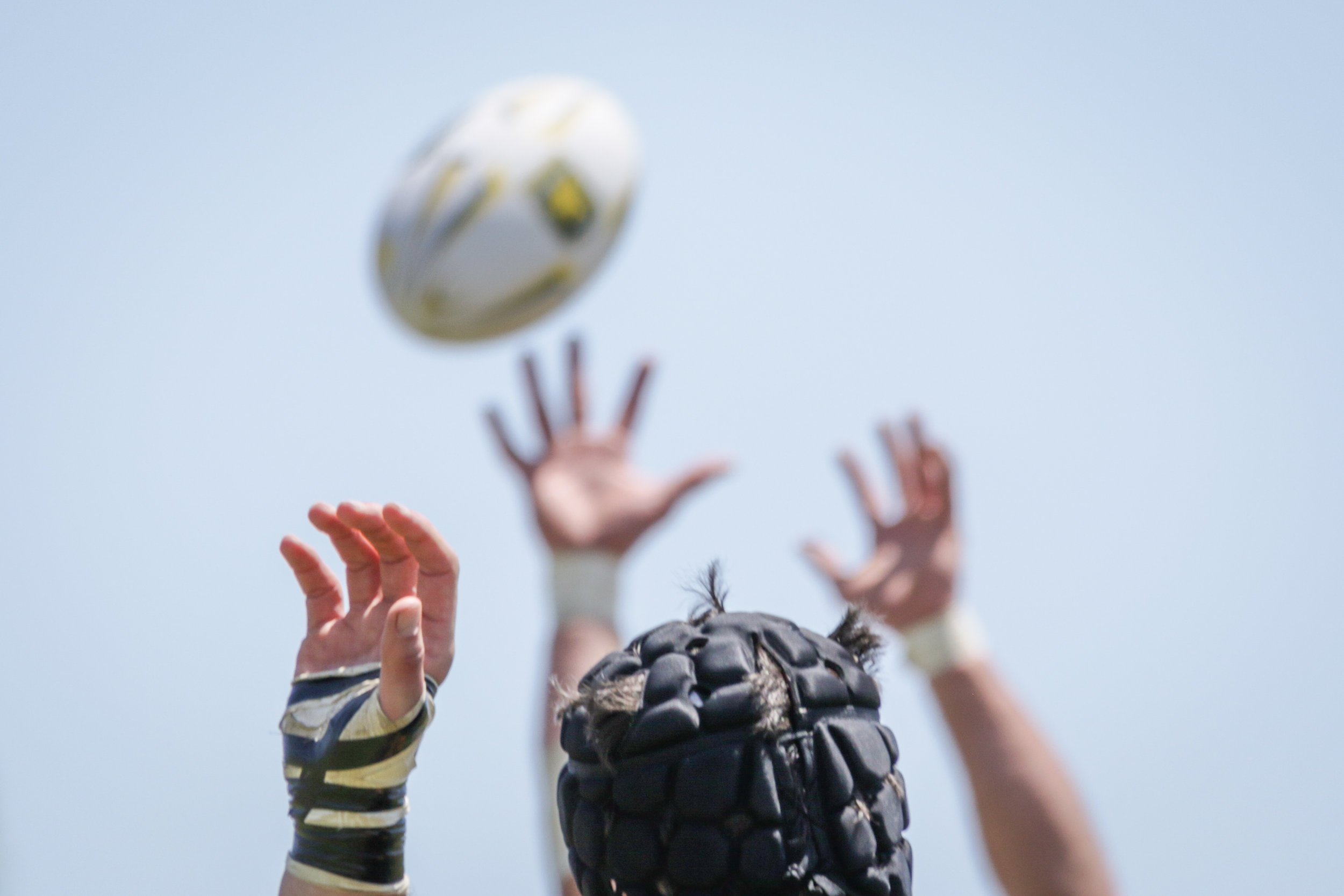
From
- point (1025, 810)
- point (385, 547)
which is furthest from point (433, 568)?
point (1025, 810)

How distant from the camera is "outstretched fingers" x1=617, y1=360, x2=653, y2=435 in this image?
19.9 ft

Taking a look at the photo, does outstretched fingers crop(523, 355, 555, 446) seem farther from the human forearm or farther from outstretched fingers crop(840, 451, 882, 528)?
the human forearm

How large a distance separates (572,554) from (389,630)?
2.71m

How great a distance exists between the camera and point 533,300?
7805 millimetres

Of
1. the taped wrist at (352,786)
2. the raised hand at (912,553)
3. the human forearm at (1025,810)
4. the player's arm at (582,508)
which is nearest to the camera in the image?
the taped wrist at (352,786)

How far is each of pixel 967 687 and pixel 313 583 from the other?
215 centimetres

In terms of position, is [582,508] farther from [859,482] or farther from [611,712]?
[611,712]

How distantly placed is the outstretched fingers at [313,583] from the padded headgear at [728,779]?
59 centimetres

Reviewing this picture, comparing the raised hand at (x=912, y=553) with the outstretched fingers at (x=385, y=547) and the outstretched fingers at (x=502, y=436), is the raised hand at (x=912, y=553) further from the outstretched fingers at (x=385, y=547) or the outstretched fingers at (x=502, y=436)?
the outstretched fingers at (x=385, y=547)

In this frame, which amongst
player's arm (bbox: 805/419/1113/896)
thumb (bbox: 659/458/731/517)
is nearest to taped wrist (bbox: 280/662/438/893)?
player's arm (bbox: 805/419/1113/896)

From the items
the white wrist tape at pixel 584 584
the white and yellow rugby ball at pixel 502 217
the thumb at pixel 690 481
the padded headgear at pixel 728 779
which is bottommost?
the padded headgear at pixel 728 779

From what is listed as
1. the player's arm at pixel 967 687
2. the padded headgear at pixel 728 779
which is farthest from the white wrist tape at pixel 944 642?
the padded headgear at pixel 728 779

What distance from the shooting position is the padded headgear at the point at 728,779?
6.52 ft

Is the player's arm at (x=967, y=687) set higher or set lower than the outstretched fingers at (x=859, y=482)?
lower
